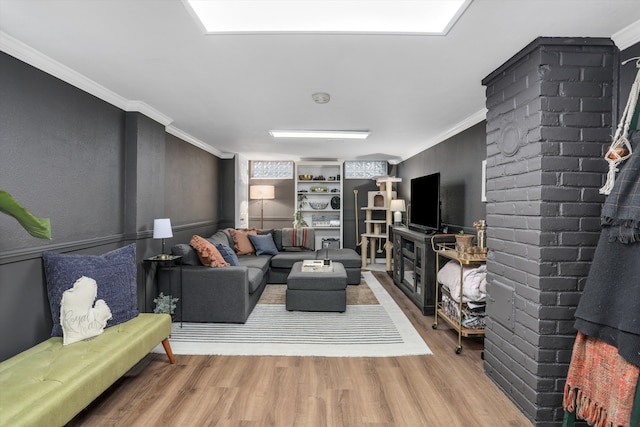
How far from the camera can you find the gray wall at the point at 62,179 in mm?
2068

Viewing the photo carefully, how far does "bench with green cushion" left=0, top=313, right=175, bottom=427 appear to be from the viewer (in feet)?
4.85

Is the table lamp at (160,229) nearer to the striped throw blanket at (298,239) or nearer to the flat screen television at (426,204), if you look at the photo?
the striped throw blanket at (298,239)

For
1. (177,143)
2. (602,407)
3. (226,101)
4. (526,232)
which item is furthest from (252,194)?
(602,407)

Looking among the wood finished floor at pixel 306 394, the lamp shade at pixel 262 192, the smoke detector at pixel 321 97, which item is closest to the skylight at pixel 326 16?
the smoke detector at pixel 321 97

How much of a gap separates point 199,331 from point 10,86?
2559 millimetres

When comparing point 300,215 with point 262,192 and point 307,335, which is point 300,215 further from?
point 307,335

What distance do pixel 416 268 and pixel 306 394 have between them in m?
2.39

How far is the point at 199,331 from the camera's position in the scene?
3303 mm

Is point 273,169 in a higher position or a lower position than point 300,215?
higher

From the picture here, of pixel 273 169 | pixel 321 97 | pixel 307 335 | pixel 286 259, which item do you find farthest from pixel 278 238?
pixel 321 97

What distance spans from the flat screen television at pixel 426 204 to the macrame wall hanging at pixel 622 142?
223 centimetres

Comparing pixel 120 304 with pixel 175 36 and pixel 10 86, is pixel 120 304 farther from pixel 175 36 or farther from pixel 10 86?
pixel 175 36

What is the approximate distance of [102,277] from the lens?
2363mm

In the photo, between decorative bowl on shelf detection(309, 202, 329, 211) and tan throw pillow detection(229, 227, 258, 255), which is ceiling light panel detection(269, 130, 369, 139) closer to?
tan throw pillow detection(229, 227, 258, 255)
